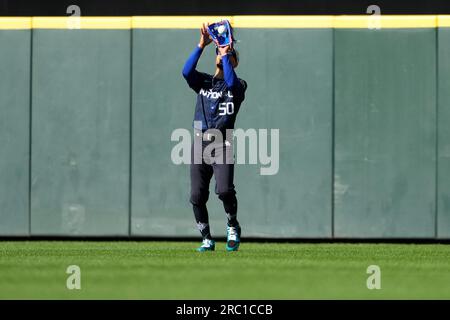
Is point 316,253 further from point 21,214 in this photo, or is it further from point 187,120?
point 21,214

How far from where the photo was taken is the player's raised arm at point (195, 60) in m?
10.7

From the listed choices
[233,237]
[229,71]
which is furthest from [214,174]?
[229,71]

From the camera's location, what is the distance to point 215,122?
1077cm

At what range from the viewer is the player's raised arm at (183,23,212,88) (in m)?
10.7

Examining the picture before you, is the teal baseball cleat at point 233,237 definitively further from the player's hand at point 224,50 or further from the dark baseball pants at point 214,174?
the player's hand at point 224,50

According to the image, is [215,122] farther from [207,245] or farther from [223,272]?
[223,272]

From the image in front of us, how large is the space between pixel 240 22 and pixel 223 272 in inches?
203

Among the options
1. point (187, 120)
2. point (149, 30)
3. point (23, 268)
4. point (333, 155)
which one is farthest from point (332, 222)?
point (23, 268)

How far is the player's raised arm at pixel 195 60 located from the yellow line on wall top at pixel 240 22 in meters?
2.44

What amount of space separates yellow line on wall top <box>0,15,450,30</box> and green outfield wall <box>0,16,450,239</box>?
2 cm

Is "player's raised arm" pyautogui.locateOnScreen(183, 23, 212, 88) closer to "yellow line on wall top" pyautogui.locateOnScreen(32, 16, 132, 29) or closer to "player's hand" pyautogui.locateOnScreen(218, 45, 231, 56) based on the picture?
"player's hand" pyautogui.locateOnScreen(218, 45, 231, 56)

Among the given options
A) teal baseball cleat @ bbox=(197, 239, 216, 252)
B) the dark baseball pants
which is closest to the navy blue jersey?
the dark baseball pants

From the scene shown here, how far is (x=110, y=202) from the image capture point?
1343 centimetres
